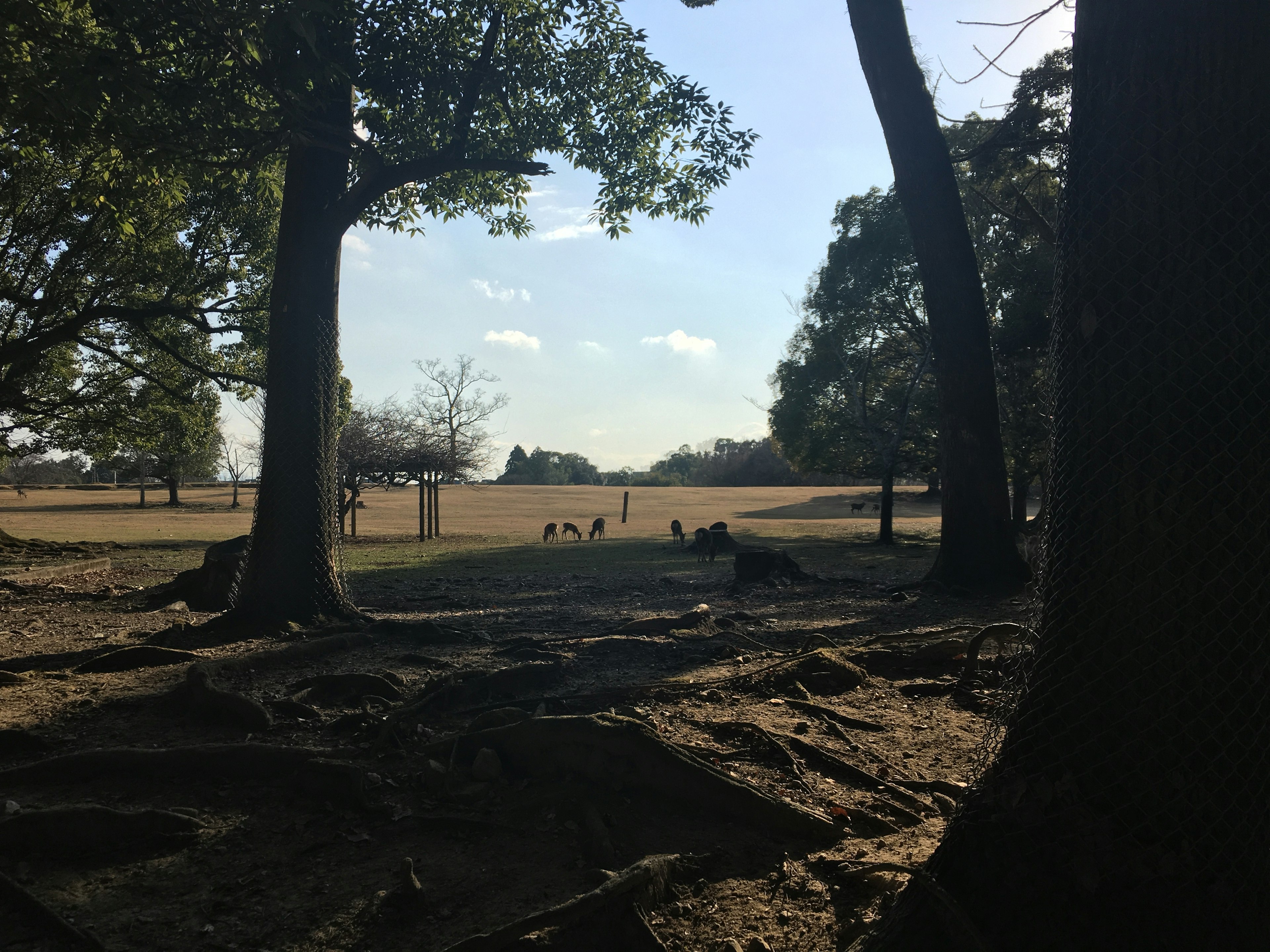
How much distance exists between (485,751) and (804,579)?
427 inches

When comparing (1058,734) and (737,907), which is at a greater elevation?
(1058,734)

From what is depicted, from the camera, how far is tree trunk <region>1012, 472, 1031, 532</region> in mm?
23672

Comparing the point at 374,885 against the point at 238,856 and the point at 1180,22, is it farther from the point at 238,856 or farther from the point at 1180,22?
the point at 1180,22

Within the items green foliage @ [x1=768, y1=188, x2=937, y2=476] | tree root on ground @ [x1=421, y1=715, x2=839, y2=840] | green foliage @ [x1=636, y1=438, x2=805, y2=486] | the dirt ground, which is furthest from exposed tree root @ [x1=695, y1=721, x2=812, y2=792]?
green foliage @ [x1=636, y1=438, x2=805, y2=486]

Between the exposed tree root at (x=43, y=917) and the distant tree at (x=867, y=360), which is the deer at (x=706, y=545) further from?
the exposed tree root at (x=43, y=917)

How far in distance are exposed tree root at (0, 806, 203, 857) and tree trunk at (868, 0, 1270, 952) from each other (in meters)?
3.24

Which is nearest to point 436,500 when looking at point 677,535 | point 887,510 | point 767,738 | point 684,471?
point 677,535

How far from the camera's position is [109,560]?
1820 centimetres

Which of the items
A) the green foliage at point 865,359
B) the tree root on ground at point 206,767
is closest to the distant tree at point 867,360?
the green foliage at point 865,359

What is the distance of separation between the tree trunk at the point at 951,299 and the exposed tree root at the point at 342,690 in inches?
335

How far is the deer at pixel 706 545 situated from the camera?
68.9 ft

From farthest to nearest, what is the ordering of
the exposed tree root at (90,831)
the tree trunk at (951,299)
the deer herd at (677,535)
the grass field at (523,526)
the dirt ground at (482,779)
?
1. the deer herd at (677,535)
2. the grass field at (523,526)
3. the tree trunk at (951,299)
4. the exposed tree root at (90,831)
5. the dirt ground at (482,779)

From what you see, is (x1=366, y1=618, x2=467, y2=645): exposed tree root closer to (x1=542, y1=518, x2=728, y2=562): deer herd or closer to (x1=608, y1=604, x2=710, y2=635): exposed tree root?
(x1=608, y1=604, x2=710, y2=635): exposed tree root

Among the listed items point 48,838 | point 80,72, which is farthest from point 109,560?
point 48,838
